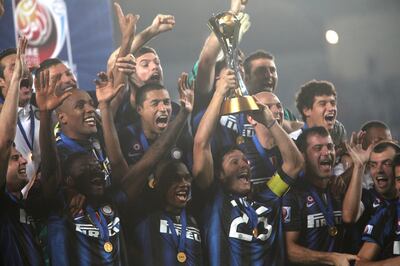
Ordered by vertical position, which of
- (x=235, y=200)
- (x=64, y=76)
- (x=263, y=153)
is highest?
(x=64, y=76)

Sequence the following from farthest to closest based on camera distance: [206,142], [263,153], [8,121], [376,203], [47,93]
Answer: [376,203] < [263,153] < [206,142] < [47,93] < [8,121]

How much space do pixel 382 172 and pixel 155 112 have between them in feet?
4.30

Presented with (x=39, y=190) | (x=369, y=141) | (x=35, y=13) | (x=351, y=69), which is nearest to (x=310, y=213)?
(x=369, y=141)

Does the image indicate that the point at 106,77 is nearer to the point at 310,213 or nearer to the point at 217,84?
the point at 217,84

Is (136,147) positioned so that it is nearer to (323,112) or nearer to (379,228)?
(323,112)

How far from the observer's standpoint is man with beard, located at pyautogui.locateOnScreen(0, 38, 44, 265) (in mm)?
3314

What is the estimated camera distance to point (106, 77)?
353cm

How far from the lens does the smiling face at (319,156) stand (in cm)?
391

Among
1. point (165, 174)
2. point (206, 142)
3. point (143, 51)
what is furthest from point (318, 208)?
point (143, 51)

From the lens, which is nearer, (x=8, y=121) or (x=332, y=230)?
(x=8, y=121)

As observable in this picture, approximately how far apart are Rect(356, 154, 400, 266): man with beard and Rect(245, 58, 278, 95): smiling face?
2.80ft

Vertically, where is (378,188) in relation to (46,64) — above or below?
below

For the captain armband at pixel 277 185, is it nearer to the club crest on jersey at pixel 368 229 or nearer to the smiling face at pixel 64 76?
the club crest on jersey at pixel 368 229

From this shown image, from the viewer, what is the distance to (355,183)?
3967mm
